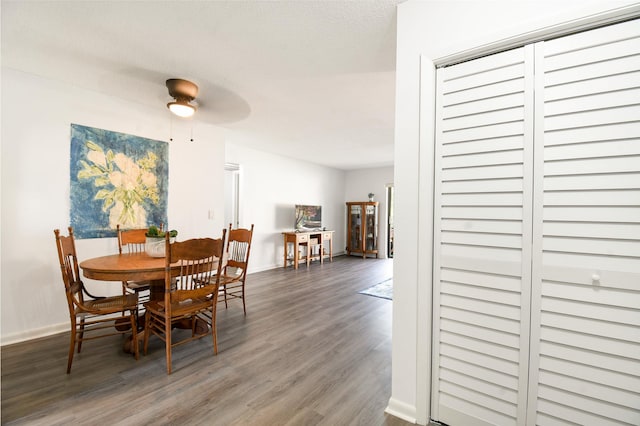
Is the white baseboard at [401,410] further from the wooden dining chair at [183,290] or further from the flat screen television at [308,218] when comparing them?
the flat screen television at [308,218]

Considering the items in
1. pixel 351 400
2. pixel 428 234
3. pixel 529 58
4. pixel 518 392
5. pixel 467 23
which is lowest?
pixel 351 400

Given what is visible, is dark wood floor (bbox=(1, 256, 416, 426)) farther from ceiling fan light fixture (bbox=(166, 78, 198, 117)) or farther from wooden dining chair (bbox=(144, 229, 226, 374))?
ceiling fan light fixture (bbox=(166, 78, 198, 117))

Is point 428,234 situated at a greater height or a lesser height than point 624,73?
lesser

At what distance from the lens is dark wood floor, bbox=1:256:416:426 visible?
159 centimetres

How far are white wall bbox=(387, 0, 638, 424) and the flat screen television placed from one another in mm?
4697

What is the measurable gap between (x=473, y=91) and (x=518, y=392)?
1503mm

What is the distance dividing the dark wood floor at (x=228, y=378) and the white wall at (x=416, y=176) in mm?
291

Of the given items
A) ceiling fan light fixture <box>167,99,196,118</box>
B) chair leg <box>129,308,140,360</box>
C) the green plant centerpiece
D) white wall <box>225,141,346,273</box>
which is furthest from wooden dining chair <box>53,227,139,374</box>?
white wall <box>225,141,346,273</box>

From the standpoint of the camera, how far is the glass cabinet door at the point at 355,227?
7453mm

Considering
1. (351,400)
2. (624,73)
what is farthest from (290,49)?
(351,400)

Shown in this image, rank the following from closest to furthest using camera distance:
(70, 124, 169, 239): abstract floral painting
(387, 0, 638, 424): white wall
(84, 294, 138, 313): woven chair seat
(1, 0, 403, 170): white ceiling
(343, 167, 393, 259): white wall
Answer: (387, 0, 638, 424): white wall
(1, 0, 403, 170): white ceiling
(84, 294, 138, 313): woven chair seat
(70, 124, 169, 239): abstract floral painting
(343, 167, 393, 259): white wall

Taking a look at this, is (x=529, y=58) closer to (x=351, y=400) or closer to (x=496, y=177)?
(x=496, y=177)

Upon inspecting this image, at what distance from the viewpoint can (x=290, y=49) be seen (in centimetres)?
209

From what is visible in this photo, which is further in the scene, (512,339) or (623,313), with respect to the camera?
(512,339)
